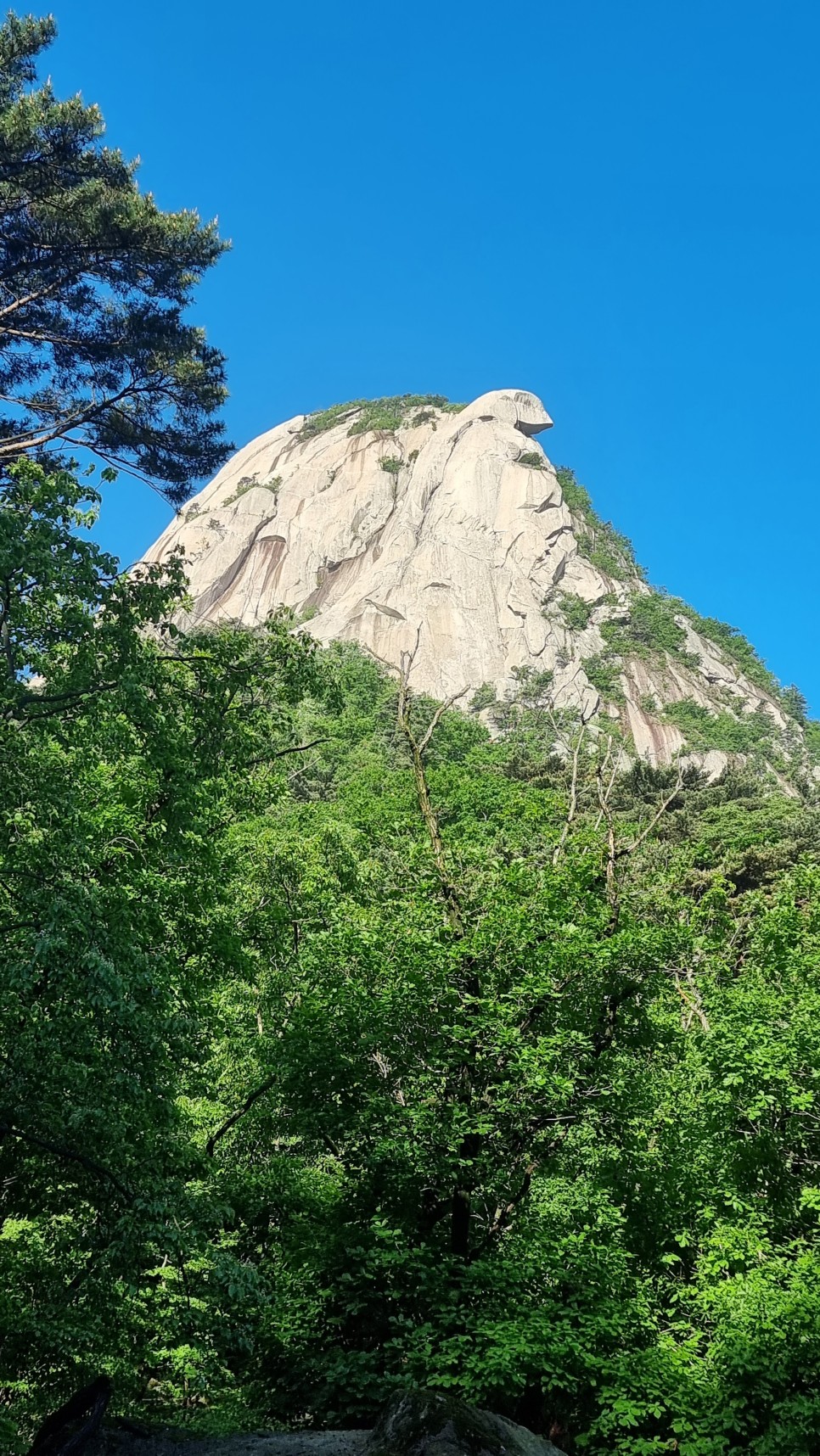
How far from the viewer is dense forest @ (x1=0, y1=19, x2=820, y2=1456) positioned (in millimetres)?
8758

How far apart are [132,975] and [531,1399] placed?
281 inches

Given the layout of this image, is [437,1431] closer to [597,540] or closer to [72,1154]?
[72,1154]

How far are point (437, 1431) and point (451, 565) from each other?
321 feet

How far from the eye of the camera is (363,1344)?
10.7m

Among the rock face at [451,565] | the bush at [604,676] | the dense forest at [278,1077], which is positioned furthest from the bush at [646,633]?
the dense forest at [278,1077]

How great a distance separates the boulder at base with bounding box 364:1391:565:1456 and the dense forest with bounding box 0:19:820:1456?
1.46 m

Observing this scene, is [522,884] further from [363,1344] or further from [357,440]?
[357,440]

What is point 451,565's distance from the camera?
10219cm

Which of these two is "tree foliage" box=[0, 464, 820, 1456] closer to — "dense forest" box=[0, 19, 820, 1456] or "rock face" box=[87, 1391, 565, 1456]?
"dense forest" box=[0, 19, 820, 1456]

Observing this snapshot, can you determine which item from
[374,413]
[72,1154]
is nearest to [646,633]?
[374,413]

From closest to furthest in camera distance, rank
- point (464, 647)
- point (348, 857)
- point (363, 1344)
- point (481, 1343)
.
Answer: point (481, 1343), point (363, 1344), point (348, 857), point (464, 647)

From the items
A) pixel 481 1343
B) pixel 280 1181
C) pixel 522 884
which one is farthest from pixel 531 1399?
pixel 522 884

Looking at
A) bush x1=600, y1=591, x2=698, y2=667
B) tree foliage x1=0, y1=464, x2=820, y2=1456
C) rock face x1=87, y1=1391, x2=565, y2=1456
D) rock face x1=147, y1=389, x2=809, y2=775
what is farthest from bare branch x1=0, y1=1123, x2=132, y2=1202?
bush x1=600, y1=591, x2=698, y2=667

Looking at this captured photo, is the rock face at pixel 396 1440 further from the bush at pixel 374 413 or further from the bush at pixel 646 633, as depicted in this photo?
the bush at pixel 374 413
